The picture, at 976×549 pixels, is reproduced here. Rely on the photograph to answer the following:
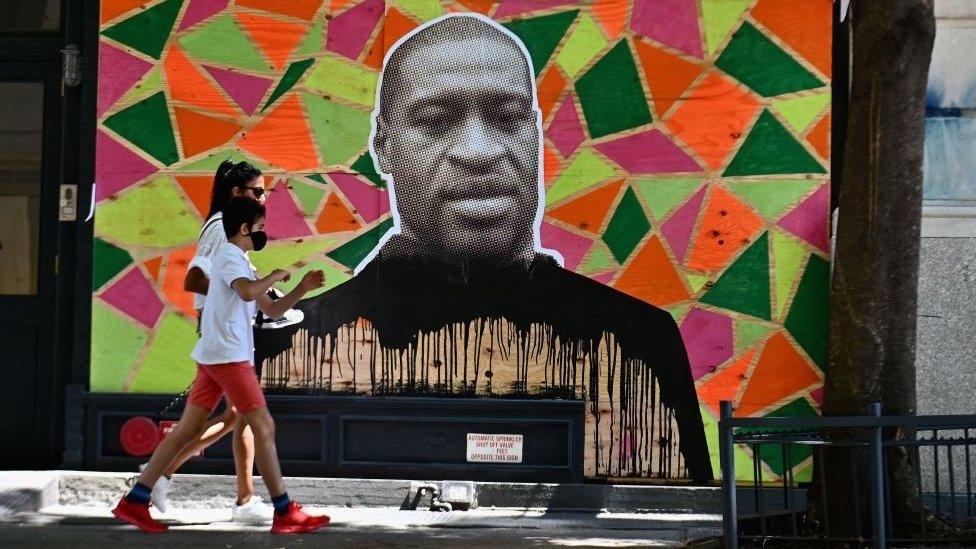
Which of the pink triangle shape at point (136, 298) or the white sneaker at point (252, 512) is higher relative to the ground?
the pink triangle shape at point (136, 298)

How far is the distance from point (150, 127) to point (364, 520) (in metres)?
3.17

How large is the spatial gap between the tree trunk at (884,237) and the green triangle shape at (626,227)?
2093mm

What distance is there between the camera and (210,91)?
8.65 metres

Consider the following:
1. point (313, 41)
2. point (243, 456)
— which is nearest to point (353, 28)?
point (313, 41)

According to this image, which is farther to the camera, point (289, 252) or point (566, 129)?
point (289, 252)

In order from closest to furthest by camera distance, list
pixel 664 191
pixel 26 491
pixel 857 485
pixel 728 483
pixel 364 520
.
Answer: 1. pixel 728 483
2. pixel 857 485
3. pixel 364 520
4. pixel 26 491
5. pixel 664 191

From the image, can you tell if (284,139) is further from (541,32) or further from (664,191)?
(664,191)

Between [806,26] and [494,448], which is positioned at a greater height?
[806,26]

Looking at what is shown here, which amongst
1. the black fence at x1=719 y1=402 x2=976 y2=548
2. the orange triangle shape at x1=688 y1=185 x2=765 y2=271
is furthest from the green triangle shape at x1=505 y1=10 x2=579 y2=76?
the black fence at x1=719 y1=402 x2=976 y2=548

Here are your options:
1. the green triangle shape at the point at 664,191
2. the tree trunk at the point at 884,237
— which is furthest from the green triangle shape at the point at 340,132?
the tree trunk at the point at 884,237

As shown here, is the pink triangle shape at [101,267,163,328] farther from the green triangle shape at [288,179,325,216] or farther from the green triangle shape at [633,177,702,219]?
the green triangle shape at [633,177,702,219]

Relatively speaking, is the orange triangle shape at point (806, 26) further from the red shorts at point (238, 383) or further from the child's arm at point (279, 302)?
the red shorts at point (238, 383)

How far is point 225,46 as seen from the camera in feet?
28.4

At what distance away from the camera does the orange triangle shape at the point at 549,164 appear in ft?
27.8
